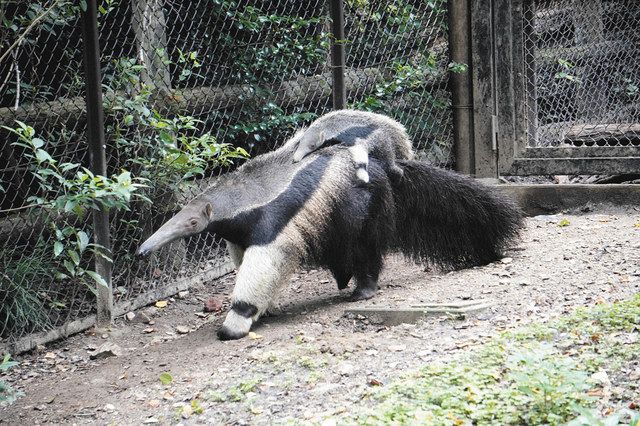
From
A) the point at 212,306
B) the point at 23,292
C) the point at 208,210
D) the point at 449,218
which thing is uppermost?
the point at 208,210

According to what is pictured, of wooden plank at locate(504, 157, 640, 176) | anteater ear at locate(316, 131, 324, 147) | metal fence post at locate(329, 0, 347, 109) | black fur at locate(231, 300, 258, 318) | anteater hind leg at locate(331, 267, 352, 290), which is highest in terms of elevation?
metal fence post at locate(329, 0, 347, 109)

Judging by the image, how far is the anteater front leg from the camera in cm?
580

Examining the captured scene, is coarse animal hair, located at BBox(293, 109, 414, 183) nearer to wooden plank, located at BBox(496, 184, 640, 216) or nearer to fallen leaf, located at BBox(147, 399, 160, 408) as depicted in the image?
wooden plank, located at BBox(496, 184, 640, 216)

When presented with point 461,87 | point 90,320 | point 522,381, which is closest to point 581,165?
point 461,87

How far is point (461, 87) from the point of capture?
29.6ft

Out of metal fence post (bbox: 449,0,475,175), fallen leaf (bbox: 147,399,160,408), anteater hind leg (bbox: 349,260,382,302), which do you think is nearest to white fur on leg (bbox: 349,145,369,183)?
anteater hind leg (bbox: 349,260,382,302)

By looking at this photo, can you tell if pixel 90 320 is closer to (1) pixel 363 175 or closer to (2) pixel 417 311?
(1) pixel 363 175

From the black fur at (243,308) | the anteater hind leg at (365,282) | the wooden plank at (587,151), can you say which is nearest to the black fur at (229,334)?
the black fur at (243,308)

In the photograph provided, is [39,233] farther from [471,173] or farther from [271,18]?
[471,173]

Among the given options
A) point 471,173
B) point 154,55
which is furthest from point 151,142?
point 471,173

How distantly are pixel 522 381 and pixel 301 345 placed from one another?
191cm

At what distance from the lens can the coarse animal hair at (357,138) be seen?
21.0ft

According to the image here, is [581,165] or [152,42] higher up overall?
[152,42]

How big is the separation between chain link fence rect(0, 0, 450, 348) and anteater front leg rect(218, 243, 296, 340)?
32.8 inches
